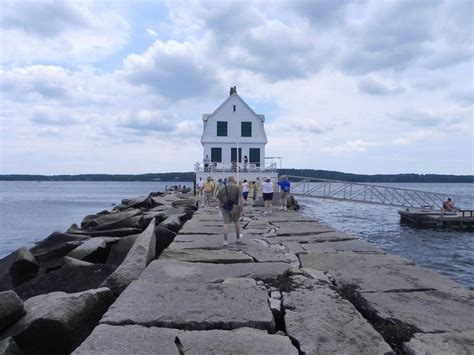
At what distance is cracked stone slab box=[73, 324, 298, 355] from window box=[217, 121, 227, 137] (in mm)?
31501

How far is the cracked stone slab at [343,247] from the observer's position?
735 cm

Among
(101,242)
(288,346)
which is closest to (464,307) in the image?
(288,346)

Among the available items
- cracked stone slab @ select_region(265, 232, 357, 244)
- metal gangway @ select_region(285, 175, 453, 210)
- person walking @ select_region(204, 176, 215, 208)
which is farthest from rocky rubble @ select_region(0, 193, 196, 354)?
metal gangway @ select_region(285, 175, 453, 210)

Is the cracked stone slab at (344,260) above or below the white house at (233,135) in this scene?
below

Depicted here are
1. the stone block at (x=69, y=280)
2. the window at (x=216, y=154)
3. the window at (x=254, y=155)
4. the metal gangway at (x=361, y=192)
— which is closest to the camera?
the stone block at (x=69, y=280)

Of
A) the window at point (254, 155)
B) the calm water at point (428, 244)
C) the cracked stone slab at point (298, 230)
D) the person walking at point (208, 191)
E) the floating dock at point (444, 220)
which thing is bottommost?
the calm water at point (428, 244)

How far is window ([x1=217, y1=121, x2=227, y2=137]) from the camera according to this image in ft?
114

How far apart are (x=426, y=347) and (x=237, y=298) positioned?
5.70ft

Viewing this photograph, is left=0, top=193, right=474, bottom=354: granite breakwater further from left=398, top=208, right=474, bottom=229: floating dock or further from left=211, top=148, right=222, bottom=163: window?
left=211, top=148, right=222, bottom=163: window

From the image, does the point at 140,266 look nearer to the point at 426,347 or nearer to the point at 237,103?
the point at 426,347

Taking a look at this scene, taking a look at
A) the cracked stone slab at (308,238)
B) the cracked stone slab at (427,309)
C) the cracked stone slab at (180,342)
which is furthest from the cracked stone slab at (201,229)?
the cracked stone slab at (180,342)

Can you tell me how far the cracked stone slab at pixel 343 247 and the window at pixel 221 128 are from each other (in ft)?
88.8

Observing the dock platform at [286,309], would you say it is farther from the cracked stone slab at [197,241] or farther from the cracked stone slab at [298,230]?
the cracked stone slab at [298,230]

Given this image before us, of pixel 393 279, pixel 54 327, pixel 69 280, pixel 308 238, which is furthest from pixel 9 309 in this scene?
pixel 308 238
